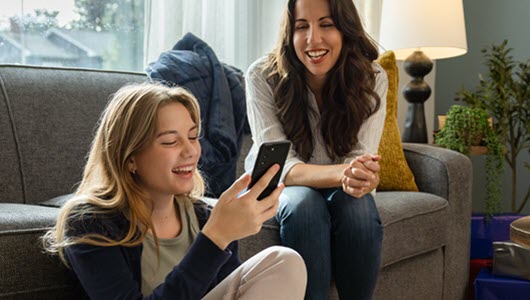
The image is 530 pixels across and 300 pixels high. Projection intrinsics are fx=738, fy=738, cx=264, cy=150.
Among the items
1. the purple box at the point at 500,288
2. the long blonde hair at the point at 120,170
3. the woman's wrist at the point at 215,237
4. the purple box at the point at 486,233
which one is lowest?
the purple box at the point at 500,288

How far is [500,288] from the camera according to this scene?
2.50 metres

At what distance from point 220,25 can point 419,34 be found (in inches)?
33.1

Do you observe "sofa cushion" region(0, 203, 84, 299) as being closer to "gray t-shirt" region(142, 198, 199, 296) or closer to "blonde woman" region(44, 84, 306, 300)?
"blonde woman" region(44, 84, 306, 300)

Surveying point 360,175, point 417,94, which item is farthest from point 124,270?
point 417,94

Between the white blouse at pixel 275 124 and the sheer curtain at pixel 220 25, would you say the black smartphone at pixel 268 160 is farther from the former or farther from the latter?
the sheer curtain at pixel 220 25

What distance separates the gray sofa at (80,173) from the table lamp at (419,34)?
2.38 feet

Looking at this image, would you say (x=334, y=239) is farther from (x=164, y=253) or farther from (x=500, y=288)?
(x=500, y=288)

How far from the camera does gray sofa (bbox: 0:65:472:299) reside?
2.02 metres

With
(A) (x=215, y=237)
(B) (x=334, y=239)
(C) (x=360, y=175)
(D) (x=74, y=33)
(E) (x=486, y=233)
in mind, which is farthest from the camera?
(E) (x=486, y=233)

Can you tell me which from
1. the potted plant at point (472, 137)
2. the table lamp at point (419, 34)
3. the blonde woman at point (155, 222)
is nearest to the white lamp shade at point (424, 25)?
the table lamp at point (419, 34)

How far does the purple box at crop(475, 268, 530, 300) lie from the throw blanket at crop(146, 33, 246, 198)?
0.94 m

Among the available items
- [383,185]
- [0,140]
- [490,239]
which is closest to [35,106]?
[0,140]

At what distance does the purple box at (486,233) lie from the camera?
2.88 meters

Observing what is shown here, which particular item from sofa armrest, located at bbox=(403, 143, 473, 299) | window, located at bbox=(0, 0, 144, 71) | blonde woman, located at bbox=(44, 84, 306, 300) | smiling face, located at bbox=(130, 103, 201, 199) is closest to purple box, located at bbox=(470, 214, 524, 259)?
sofa armrest, located at bbox=(403, 143, 473, 299)
